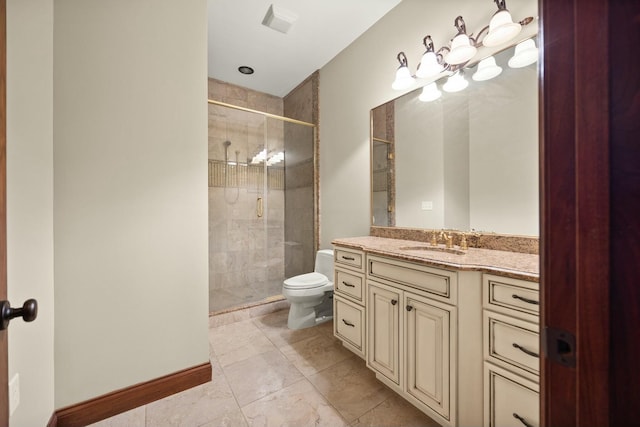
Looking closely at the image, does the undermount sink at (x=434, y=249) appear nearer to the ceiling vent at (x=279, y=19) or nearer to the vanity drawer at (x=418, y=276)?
the vanity drawer at (x=418, y=276)

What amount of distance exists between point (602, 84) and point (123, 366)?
6.96 feet

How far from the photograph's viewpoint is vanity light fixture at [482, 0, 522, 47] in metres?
1.38

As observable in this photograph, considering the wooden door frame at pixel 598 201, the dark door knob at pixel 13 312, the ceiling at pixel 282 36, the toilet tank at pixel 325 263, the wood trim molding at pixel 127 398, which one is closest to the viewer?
the wooden door frame at pixel 598 201

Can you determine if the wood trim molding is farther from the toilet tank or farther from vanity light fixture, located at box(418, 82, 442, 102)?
vanity light fixture, located at box(418, 82, 442, 102)

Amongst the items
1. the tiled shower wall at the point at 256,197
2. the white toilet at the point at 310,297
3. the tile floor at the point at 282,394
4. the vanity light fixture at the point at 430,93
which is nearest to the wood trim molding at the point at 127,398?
the tile floor at the point at 282,394

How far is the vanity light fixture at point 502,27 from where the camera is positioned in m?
1.38

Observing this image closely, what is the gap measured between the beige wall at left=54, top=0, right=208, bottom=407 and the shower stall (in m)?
1.29

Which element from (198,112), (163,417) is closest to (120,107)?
(198,112)

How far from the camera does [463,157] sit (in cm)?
169

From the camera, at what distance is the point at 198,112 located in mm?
1645

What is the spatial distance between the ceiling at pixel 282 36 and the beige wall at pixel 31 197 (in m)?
1.35

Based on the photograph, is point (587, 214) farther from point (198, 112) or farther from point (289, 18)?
point (289, 18)

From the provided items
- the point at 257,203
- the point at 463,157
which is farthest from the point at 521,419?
the point at 257,203

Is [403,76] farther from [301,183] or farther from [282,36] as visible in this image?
[301,183]
